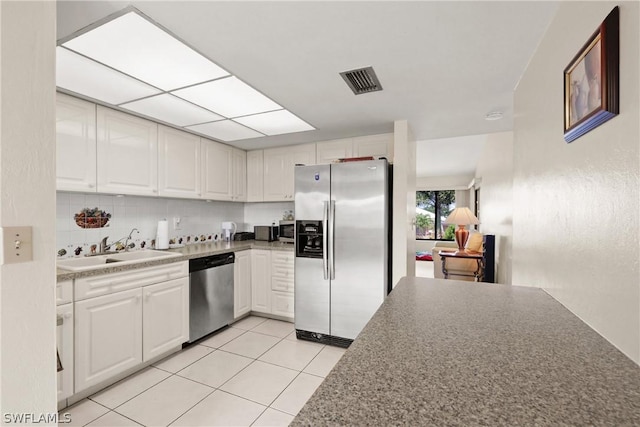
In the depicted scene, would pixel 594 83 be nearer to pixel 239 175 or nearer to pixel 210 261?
pixel 210 261

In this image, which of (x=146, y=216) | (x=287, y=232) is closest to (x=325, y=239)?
(x=287, y=232)

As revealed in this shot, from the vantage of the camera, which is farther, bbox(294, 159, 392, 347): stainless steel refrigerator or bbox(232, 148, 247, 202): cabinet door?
bbox(232, 148, 247, 202): cabinet door

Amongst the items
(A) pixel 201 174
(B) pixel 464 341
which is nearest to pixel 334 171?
(A) pixel 201 174

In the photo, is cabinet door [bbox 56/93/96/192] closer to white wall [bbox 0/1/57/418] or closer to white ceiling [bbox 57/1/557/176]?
white ceiling [bbox 57/1/557/176]

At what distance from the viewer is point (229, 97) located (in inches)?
90.7

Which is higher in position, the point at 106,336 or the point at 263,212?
the point at 263,212

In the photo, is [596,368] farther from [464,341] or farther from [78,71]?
[78,71]

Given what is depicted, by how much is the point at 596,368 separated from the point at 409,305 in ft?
1.77

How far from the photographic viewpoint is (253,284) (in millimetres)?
3592

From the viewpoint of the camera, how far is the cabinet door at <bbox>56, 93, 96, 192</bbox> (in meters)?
2.14

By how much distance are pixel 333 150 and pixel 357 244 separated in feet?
4.18

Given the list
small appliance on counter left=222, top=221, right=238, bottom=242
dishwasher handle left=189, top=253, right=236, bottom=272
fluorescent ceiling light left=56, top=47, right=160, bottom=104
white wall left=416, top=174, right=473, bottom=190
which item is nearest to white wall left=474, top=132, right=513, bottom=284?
dishwasher handle left=189, top=253, right=236, bottom=272

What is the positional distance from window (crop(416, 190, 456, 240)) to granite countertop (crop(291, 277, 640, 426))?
30.2ft

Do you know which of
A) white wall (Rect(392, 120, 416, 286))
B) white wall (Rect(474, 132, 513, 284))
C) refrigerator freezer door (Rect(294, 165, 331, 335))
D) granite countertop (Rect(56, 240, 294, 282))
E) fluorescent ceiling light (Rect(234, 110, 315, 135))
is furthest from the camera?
white wall (Rect(474, 132, 513, 284))
